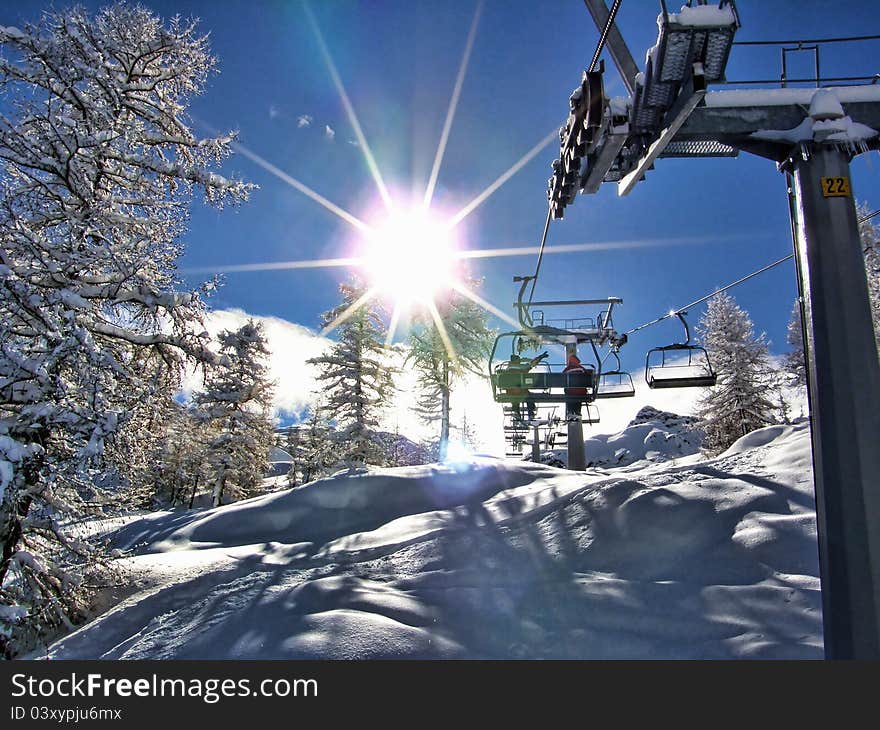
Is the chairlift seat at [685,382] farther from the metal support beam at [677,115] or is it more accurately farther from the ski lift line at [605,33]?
the ski lift line at [605,33]

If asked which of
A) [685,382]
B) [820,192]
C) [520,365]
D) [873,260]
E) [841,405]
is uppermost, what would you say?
[873,260]

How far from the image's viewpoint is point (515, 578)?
6.94m

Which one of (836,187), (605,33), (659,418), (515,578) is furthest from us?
(659,418)

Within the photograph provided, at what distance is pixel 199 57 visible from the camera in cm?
844

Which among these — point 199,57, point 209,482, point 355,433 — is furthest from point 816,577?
point 209,482

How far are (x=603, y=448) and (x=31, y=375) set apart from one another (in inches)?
1762

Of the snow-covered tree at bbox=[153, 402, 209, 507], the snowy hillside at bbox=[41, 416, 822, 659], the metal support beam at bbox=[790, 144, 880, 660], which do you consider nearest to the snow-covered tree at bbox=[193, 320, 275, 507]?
the snow-covered tree at bbox=[153, 402, 209, 507]

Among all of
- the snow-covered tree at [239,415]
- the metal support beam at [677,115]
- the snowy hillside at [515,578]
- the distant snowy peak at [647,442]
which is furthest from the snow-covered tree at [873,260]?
the snow-covered tree at [239,415]

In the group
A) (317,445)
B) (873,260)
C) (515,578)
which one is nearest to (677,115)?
(515,578)

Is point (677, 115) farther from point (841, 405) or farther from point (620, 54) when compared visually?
point (841, 405)

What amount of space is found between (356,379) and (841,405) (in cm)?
2066

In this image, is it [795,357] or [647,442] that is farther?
[647,442]

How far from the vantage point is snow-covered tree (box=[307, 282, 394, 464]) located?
896 inches

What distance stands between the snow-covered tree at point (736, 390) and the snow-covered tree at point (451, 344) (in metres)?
14.1
